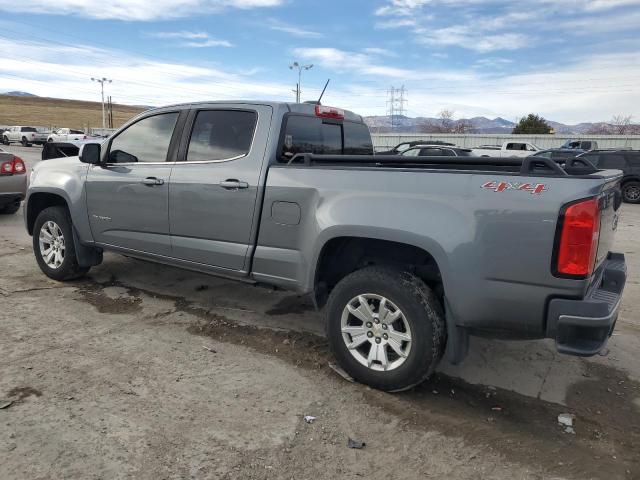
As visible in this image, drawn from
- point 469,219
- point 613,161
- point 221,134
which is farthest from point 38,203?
point 613,161

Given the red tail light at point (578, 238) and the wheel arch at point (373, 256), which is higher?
the red tail light at point (578, 238)

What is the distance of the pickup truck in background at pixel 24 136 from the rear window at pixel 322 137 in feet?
151

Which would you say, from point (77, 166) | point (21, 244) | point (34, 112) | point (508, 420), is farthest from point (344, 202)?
point (34, 112)

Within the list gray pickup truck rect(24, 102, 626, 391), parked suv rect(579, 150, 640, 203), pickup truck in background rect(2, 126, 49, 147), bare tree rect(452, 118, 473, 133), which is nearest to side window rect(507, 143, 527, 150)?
parked suv rect(579, 150, 640, 203)

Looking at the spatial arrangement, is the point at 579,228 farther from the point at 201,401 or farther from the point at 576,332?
the point at 201,401

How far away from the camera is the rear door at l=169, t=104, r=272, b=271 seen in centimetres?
397

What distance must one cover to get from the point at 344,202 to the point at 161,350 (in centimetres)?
185

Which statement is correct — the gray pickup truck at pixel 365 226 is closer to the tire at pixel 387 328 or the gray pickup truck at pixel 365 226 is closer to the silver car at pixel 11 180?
the tire at pixel 387 328

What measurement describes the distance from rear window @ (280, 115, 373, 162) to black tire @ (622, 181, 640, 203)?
47.1ft

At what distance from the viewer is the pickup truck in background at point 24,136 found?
44.3 metres

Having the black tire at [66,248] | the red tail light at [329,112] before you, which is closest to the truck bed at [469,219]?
the red tail light at [329,112]

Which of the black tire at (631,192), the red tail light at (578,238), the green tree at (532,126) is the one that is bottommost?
the black tire at (631,192)

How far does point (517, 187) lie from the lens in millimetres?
2803

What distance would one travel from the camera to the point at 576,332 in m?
2.76
